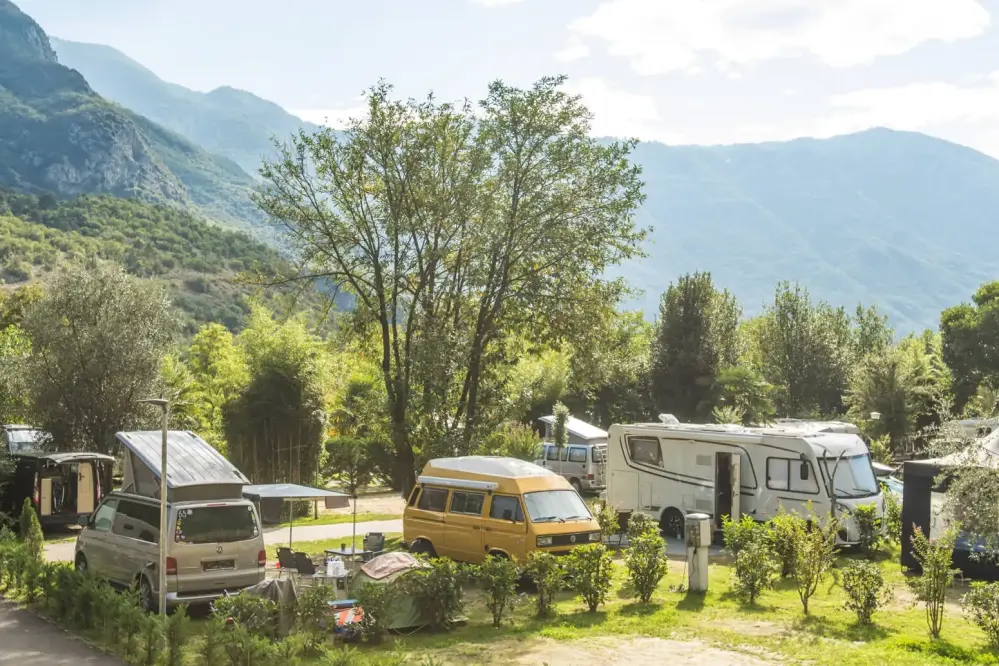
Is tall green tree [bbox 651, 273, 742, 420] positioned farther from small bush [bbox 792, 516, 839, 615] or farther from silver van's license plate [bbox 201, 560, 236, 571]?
silver van's license plate [bbox 201, 560, 236, 571]

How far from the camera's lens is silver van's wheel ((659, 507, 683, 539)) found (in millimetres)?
22188

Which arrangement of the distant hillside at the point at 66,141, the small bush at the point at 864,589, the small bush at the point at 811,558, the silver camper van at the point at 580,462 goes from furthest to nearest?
the distant hillside at the point at 66,141
the silver camper van at the point at 580,462
the small bush at the point at 811,558
the small bush at the point at 864,589

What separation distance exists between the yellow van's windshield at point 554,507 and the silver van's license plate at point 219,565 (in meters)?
4.95

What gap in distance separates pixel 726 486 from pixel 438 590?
1076 centimetres

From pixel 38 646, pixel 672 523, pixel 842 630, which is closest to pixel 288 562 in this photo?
pixel 38 646

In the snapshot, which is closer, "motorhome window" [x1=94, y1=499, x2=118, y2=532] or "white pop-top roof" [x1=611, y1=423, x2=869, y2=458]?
"motorhome window" [x1=94, y1=499, x2=118, y2=532]

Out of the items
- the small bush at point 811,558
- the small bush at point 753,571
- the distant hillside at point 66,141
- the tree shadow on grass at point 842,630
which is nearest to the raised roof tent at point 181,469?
the small bush at point 753,571

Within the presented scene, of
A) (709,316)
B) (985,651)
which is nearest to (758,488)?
(985,651)

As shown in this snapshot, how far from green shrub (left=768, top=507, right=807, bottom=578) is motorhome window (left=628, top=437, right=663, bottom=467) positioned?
5.76 meters

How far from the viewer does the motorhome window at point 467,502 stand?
53.9 ft

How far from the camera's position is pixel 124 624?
11.2 m

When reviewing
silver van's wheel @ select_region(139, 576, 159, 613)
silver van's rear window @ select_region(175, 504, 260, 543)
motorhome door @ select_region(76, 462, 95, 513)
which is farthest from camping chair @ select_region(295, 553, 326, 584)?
motorhome door @ select_region(76, 462, 95, 513)

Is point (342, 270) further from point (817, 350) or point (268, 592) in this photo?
point (817, 350)

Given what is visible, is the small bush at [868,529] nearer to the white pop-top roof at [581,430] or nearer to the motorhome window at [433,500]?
the motorhome window at [433,500]
